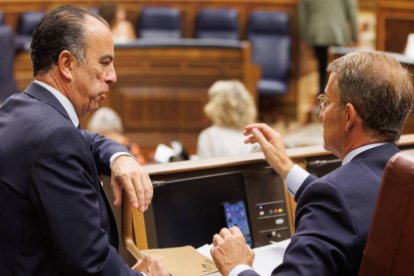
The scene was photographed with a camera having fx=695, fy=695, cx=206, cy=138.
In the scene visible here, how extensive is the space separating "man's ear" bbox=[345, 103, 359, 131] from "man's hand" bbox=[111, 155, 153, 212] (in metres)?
0.54

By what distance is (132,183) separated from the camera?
1839 millimetres

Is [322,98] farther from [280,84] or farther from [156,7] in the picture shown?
[156,7]

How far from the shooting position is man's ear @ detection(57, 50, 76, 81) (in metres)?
1.70

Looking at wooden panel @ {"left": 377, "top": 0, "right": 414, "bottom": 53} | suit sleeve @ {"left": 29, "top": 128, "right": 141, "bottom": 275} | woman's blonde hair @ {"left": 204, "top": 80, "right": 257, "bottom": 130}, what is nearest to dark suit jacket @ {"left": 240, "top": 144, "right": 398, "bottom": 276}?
suit sleeve @ {"left": 29, "top": 128, "right": 141, "bottom": 275}

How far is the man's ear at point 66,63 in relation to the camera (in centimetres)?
170

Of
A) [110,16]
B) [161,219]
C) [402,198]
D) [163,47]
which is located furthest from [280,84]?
[402,198]

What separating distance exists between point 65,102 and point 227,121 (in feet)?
8.34

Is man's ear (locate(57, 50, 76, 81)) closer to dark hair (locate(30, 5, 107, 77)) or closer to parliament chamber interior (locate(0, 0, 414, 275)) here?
dark hair (locate(30, 5, 107, 77))

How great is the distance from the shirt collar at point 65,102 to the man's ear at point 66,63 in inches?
1.8

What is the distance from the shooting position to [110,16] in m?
6.73

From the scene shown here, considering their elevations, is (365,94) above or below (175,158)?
above

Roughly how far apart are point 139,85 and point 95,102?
4712 millimetres

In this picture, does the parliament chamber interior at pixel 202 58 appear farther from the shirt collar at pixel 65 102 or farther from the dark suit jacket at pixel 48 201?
the dark suit jacket at pixel 48 201

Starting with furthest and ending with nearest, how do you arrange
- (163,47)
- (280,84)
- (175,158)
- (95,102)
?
(280,84)
(163,47)
(175,158)
(95,102)
